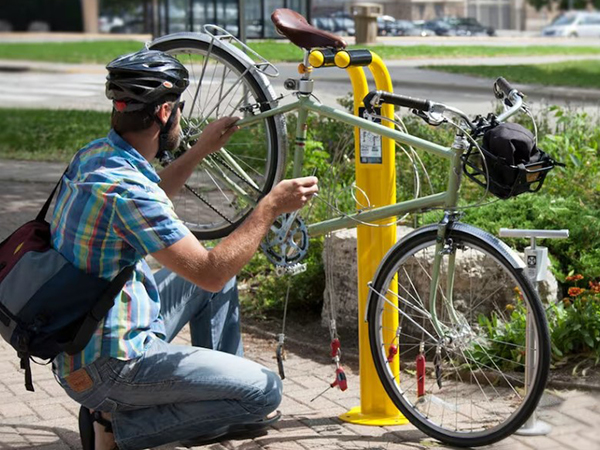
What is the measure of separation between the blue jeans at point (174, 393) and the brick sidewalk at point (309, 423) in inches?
15.2

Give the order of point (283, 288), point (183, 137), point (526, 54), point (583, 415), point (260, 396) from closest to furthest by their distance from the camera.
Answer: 1. point (260, 396)
2. point (583, 415)
3. point (183, 137)
4. point (283, 288)
5. point (526, 54)

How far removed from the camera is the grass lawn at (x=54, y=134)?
38.2 ft

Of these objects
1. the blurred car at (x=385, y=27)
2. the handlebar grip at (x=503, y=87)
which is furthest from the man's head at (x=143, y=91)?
the blurred car at (x=385, y=27)

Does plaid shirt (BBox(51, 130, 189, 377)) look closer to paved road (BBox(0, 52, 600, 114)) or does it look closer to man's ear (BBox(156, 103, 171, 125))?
man's ear (BBox(156, 103, 171, 125))

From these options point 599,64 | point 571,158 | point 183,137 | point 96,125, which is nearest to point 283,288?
point 183,137

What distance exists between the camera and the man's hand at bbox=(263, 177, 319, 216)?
358cm

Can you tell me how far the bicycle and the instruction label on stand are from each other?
10cm

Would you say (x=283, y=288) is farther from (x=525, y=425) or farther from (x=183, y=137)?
(x=525, y=425)

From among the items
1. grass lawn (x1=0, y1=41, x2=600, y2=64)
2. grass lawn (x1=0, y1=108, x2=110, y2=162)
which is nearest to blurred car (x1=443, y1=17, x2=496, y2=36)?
grass lawn (x1=0, y1=41, x2=600, y2=64)

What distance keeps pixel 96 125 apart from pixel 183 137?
28.8 feet

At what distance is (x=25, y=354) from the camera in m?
3.43

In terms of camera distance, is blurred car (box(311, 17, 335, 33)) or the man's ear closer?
the man's ear

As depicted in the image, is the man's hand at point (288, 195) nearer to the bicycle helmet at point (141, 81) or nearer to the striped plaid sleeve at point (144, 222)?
the striped plaid sleeve at point (144, 222)

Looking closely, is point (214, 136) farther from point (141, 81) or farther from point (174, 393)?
point (174, 393)
